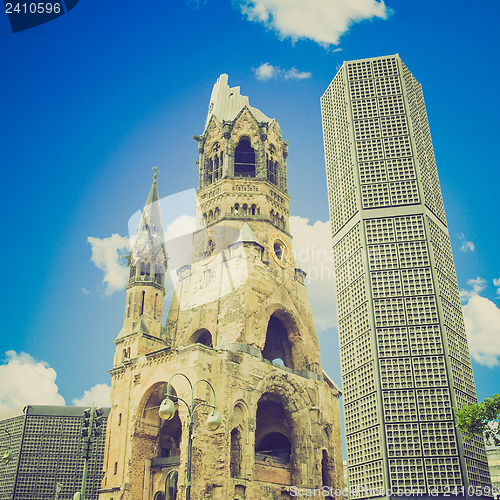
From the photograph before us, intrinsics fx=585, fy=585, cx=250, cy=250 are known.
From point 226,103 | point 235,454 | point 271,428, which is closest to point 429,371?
point 235,454

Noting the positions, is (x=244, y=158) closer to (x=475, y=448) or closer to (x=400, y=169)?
(x=400, y=169)

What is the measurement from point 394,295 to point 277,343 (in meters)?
16.5

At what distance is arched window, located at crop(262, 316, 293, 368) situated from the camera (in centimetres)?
4656

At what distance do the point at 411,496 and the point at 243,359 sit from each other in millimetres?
14439

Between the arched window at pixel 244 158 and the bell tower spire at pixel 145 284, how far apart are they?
9.03 meters

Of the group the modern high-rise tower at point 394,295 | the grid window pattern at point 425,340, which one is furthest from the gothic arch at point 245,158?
the grid window pattern at point 425,340

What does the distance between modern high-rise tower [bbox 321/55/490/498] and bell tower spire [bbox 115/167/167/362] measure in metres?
15.6

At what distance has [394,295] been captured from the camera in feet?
110

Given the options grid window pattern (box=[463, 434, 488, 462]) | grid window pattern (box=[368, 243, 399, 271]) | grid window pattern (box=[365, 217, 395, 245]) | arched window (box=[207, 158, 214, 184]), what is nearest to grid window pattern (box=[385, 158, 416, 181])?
grid window pattern (box=[365, 217, 395, 245])

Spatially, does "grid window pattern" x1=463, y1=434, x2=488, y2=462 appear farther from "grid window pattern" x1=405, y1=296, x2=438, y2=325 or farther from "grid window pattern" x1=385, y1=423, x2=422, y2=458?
"grid window pattern" x1=405, y1=296, x2=438, y2=325

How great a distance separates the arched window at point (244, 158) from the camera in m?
53.2

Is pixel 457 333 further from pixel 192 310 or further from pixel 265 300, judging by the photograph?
pixel 192 310

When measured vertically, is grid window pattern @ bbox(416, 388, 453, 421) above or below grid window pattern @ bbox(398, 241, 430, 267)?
below

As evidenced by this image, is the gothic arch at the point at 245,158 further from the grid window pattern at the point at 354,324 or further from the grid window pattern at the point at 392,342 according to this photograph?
the grid window pattern at the point at 392,342
